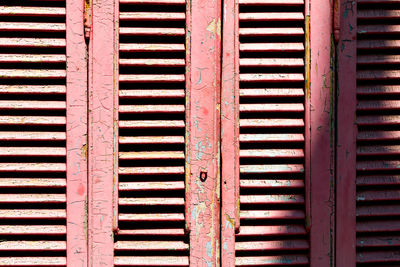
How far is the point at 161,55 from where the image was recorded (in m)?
2.09

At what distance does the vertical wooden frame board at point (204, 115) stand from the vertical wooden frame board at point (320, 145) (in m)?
0.49

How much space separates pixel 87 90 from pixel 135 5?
50 cm

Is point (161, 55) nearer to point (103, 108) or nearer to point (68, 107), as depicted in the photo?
point (103, 108)

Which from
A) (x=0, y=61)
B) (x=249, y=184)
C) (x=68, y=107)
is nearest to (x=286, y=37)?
(x=249, y=184)

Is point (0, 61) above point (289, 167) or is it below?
above

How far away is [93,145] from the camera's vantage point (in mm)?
2043

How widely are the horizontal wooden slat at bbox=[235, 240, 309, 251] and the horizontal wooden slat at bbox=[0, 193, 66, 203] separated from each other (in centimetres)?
92

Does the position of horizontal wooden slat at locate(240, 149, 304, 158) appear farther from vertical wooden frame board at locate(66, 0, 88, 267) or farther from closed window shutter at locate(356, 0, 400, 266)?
vertical wooden frame board at locate(66, 0, 88, 267)

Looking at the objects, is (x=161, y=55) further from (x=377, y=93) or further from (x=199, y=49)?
(x=377, y=93)

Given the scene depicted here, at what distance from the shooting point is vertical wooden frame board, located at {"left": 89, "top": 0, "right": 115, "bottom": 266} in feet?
6.68

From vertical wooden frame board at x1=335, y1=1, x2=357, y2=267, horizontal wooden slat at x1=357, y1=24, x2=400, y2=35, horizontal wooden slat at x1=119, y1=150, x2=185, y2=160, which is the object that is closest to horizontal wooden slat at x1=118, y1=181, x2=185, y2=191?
horizontal wooden slat at x1=119, y1=150, x2=185, y2=160

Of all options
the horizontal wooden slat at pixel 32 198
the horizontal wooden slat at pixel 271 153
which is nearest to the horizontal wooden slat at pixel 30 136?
the horizontal wooden slat at pixel 32 198

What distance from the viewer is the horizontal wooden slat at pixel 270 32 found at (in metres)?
2.09

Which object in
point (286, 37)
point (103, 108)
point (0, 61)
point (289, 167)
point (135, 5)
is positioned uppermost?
point (135, 5)
